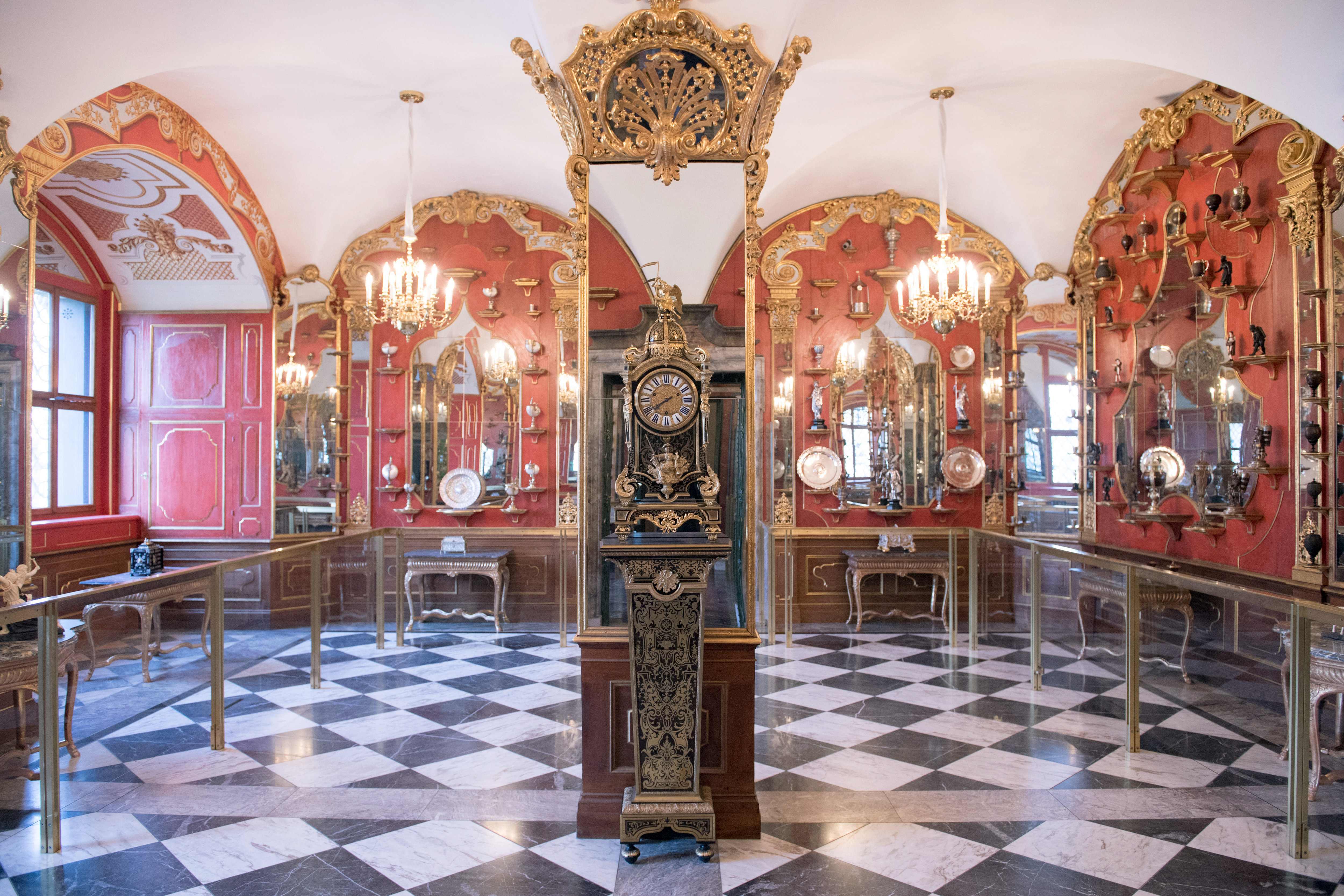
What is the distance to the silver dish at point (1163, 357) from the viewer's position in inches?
254

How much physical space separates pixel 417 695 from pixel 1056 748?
4.18 metres

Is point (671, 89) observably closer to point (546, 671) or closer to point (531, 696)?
point (531, 696)

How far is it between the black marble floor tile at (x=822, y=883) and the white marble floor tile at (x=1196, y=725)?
2842 millimetres

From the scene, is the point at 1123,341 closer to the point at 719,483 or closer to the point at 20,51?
the point at 719,483

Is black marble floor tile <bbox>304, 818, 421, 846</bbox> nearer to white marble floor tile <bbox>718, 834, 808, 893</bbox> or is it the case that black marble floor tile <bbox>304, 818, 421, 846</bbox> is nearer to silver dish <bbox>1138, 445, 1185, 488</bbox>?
white marble floor tile <bbox>718, 834, 808, 893</bbox>

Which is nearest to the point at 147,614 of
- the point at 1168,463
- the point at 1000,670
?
the point at 1000,670

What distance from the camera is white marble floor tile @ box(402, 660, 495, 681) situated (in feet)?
20.6

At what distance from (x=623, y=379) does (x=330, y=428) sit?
555cm

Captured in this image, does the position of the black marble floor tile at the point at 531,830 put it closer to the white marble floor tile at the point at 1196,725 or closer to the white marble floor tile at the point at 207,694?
the white marble floor tile at the point at 207,694

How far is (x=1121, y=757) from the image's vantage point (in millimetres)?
4496

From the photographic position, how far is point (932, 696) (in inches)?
225

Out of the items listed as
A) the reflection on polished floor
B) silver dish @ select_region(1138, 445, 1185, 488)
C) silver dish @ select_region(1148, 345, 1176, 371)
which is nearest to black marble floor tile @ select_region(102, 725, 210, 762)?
the reflection on polished floor

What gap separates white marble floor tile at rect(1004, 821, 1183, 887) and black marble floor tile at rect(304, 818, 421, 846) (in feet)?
8.80

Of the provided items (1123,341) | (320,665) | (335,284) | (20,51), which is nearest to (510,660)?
(320,665)
